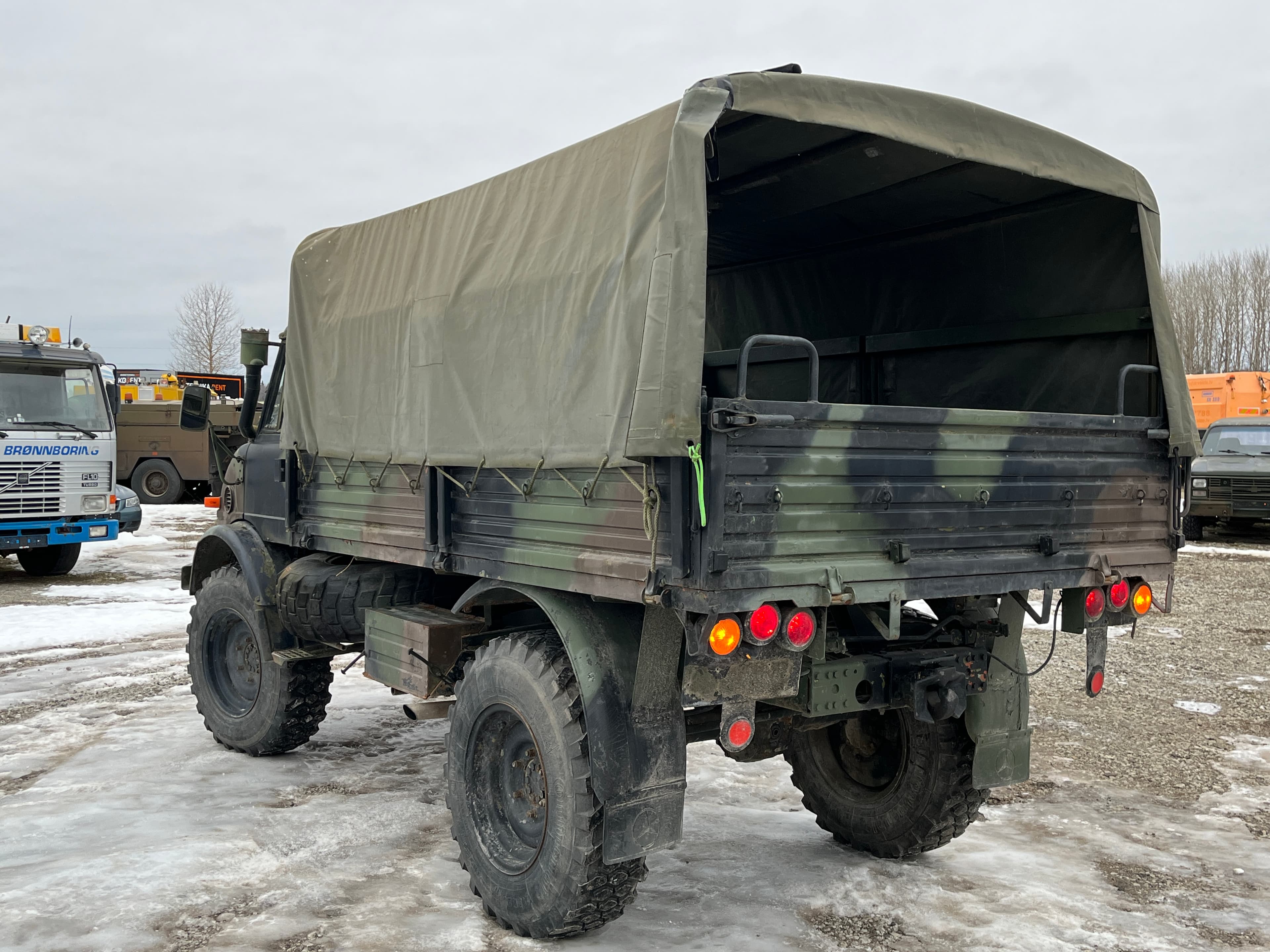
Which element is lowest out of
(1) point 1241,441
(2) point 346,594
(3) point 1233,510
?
(2) point 346,594

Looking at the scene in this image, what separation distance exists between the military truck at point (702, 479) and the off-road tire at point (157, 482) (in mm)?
19417

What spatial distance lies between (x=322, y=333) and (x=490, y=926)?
294 cm

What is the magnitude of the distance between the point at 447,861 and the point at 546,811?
96 centimetres

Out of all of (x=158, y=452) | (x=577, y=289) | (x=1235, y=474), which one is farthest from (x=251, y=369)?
(x=158, y=452)

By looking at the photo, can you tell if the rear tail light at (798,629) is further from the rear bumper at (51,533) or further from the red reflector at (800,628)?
the rear bumper at (51,533)

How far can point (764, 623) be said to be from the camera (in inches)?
126

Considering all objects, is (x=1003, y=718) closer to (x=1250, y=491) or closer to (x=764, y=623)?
(x=764, y=623)

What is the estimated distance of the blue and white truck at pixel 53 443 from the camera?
39.6ft

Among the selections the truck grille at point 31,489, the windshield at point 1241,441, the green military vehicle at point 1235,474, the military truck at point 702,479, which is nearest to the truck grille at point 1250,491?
the green military vehicle at point 1235,474

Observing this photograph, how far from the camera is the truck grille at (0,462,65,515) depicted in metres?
12.1

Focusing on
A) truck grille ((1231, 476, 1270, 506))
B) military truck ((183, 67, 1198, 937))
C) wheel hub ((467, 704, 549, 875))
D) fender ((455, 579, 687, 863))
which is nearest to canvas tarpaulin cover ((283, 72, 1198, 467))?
military truck ((183, 67, 1198, 937))

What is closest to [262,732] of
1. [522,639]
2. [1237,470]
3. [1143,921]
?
[522,639]

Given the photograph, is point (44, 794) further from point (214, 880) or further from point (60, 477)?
point (60, 477)

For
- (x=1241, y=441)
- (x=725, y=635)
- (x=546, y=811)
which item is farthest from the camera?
(x=1241, y=441)
